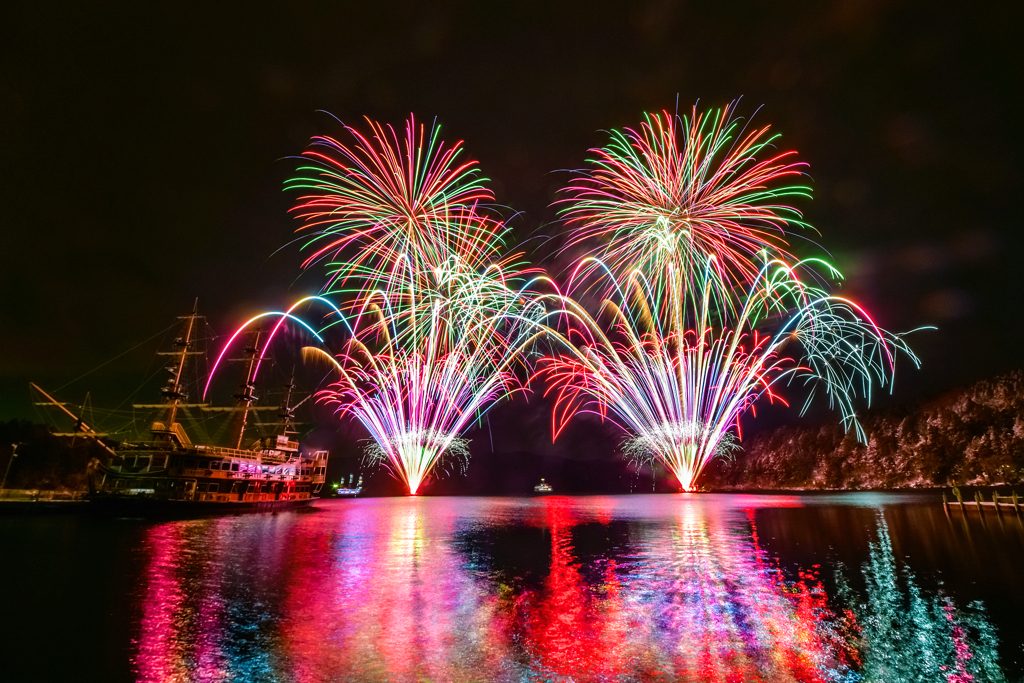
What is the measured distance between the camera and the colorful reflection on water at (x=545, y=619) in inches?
447

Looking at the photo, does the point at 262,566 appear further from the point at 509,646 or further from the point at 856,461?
the point at 856,461

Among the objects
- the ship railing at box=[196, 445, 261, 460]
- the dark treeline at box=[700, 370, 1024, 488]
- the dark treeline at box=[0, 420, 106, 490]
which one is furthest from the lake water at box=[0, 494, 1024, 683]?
the dark treeline at box=[700, 370, 1024, 488]

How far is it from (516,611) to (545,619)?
1.29 meters

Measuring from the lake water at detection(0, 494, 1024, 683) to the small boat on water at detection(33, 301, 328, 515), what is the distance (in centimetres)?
2794

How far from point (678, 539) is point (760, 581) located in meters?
15.2

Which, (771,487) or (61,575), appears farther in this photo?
(771,487)

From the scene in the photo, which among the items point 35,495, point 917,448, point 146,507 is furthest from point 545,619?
point 917,448

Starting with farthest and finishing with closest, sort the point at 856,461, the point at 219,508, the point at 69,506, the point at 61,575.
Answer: the point at 856,461
the point at 219,508
the point at 69,506
the point at 61,575

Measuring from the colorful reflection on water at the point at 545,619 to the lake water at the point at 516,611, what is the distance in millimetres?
81

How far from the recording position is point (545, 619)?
49.8ft

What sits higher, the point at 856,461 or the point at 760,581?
the point at 856,461

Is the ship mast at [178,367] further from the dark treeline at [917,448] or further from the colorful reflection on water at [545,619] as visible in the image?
the dark treeline at [917,448]

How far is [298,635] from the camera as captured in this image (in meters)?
13.8

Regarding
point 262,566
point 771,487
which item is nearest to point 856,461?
point 771,487
